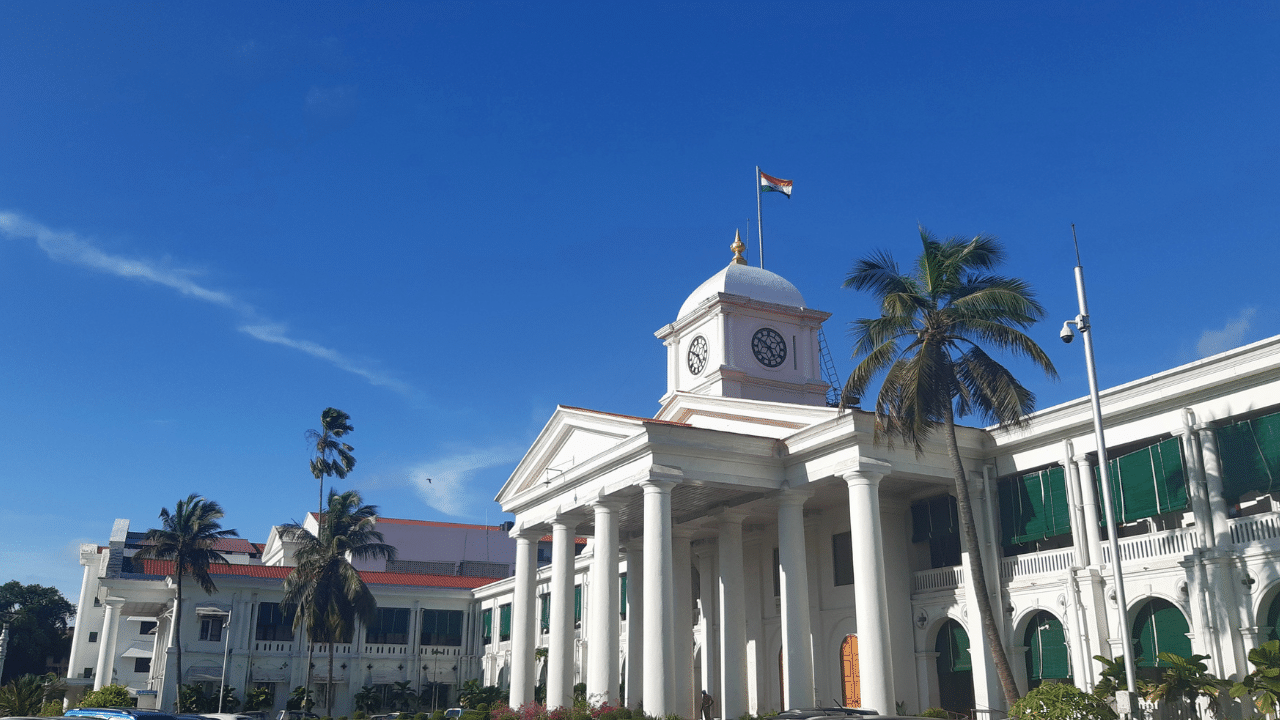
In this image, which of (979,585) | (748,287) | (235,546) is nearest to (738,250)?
(748,287)

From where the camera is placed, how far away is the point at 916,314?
1011 inches

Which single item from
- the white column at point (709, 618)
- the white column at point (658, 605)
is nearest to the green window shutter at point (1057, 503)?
the white column at point (658, 605)

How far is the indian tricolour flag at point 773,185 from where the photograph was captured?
4506 centimetres

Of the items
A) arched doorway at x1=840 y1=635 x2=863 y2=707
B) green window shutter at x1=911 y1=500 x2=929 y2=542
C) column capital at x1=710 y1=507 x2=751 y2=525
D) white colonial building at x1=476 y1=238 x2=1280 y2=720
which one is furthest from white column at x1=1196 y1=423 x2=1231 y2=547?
column capital at x1=710 y1=507 x2=751 y2=525

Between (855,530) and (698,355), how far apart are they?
1441cm

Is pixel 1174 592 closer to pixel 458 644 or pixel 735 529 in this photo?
pixel 735 529

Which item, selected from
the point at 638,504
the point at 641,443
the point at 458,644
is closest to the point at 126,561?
the point at 458,644

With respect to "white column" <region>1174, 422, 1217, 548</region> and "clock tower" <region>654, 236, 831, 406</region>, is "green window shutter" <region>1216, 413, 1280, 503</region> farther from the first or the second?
"clock tower" <region>654, 236, 831, 406</region>

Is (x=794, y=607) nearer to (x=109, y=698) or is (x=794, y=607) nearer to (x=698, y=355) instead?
(x=698, y=355)

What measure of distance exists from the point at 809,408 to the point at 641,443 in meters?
5.29

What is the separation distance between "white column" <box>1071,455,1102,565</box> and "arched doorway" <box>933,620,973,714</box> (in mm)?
A: 4937

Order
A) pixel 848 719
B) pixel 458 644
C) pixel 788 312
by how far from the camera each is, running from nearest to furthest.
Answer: pixel 848 719
pixel 788 312
pixel 458 644

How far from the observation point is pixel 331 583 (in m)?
46.9

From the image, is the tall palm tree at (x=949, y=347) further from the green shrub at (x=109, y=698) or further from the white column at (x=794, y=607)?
the green shrub at (x=109, y=698)
